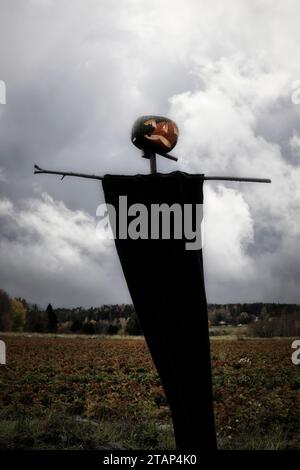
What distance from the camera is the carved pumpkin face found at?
139 inches

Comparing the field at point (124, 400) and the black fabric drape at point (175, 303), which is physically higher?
the black fabric drape at point (175, 303)

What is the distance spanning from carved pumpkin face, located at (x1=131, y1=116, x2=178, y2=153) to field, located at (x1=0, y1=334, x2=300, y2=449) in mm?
4198

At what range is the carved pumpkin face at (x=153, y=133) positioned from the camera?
139 inches

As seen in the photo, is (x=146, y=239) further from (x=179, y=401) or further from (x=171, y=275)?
(x=179, y=401)

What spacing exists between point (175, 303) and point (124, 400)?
843cm

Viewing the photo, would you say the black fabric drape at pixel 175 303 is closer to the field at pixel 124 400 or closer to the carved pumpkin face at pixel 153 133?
the carved pumpkin face at pixel 153 133

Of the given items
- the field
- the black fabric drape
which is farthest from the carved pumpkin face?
the field

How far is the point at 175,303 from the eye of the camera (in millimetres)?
3291

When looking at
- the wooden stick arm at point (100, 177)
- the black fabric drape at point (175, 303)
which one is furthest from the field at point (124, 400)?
the wooden stick arm at point (100, 177)

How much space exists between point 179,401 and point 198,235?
135 cm

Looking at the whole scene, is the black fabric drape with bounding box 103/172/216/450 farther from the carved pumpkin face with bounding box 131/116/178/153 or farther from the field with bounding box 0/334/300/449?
the field with bounding box 0/334/300/449

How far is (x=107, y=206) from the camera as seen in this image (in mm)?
3465

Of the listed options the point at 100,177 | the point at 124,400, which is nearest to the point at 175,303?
the point at 100,177

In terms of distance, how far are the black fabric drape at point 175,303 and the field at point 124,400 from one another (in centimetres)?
295
